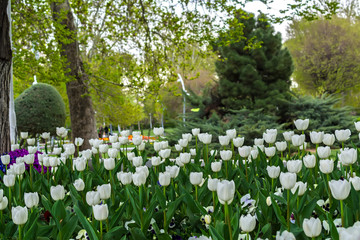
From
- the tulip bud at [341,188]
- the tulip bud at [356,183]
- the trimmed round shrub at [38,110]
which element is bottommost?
the tulip bud at [356,183]

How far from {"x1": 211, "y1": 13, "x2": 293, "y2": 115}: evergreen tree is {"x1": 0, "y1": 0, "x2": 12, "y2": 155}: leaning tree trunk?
21.7 ft

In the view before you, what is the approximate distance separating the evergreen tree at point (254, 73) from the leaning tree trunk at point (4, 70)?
6621 mm

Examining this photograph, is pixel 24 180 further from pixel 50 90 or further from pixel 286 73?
pixel 50 90

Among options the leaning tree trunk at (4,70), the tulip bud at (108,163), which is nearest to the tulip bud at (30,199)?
the tulip bud at (108,163)

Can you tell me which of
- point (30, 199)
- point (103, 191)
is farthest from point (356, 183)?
point (30, 199)

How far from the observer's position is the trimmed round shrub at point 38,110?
12.5 metres

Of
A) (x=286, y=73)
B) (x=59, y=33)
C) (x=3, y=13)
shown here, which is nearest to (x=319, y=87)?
(x=286, y=73)

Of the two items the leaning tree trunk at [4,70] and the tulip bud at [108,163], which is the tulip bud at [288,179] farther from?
the leaning tree trunk at [4,70]

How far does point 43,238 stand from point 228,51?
975 cm

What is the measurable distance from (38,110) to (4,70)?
8231 millimetres

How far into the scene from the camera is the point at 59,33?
6.58 m

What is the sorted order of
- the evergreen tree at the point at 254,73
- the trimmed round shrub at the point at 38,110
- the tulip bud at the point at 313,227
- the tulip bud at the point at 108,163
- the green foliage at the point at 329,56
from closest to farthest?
1. the tulip bud at the point at 313,227
2. the tulip bud at the point at 108,163
3. the evergreen tree at the point at 254,73
4. the trimmed round shrub at the point at 38,110
5. the green foliage at the point at 329,56

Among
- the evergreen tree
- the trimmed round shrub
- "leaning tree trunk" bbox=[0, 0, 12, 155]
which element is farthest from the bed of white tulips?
the trimmed round shrub

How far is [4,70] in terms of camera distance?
15.8 ft
